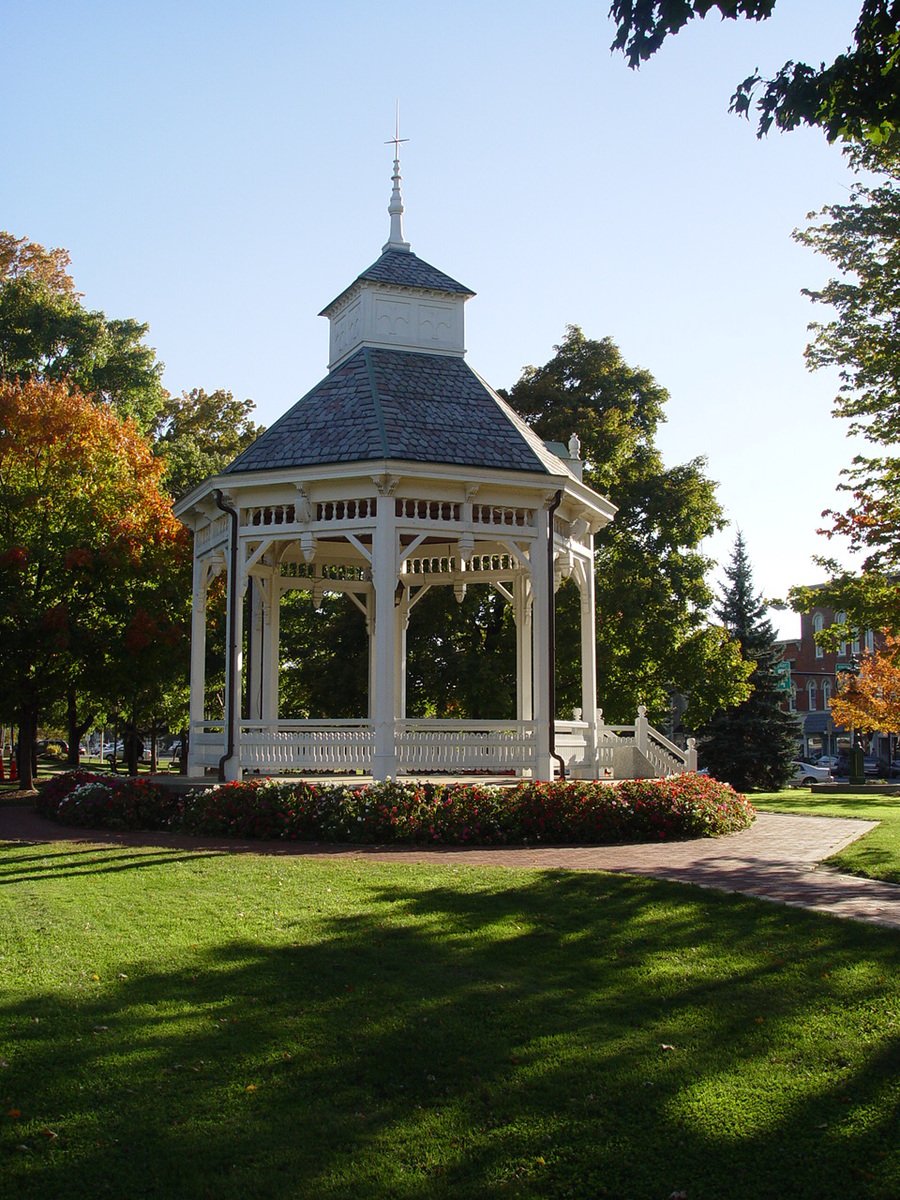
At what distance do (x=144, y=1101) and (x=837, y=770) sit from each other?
56.3m

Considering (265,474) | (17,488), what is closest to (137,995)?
(265,474)

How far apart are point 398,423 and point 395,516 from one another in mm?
1760

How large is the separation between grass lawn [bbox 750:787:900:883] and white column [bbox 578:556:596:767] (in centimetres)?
476

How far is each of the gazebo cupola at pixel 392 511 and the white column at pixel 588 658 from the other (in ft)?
0.13

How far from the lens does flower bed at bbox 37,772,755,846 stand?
15.4 metres

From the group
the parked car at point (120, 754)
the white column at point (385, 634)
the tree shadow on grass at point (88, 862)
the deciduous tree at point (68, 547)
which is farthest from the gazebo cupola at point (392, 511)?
the parked car at point (120, 754)

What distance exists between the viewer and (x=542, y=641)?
17.9 metres

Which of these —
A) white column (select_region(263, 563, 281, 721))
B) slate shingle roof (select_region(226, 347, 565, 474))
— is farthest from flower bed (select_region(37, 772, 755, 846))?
slate shingle roof (select_region(226, 347, 565, 474))

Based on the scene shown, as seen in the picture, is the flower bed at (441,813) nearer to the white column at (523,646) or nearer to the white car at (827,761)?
the white column at (523,646)

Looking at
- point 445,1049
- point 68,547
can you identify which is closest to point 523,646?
point 68,547

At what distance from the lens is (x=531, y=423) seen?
109 feet

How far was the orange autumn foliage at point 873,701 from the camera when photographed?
130 feet

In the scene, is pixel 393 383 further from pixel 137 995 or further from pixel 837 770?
pixel 837 770

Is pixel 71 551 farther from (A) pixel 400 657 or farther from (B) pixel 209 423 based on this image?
(B) pixel 209 423
